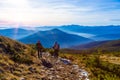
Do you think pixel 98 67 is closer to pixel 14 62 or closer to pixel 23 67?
pixel 23 67

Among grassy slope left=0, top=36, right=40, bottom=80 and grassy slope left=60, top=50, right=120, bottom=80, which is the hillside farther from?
grassy slope left=60, top=50, right=120, bottom=80

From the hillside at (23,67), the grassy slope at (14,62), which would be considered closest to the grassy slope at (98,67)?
the hillside at (23,67)

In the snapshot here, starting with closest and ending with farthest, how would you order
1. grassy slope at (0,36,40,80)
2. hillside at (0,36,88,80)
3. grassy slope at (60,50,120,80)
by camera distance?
grassy slope at (0,36,40,80), hillside at (0,36,88,80), grassy slope at (60,50,120,80)

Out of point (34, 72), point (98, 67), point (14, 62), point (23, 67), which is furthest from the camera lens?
point (98, 67)

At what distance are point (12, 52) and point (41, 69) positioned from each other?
5825mm

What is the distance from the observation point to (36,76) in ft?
116

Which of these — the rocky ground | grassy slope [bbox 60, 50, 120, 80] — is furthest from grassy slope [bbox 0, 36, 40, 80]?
grassy slope [bbox 60, 50, 120, 80]

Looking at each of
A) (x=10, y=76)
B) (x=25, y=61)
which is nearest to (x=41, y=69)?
(x=25, y=61)

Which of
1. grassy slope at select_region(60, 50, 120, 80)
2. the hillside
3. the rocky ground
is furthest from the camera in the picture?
grassy slope at select_region(60, 50, 120, 80)

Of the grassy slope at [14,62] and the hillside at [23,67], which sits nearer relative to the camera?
the grassy slope at [14,62]

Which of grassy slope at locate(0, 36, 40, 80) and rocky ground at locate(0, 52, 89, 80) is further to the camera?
grassy slope at locate(0, 36, 40, 80)

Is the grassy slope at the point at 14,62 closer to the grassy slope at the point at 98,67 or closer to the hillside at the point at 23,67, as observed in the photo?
the hillside at the point at 23,67

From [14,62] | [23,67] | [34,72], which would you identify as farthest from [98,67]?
[14,62]

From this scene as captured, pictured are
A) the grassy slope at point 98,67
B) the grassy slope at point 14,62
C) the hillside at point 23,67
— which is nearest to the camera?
the grassy slope at point 14,62
